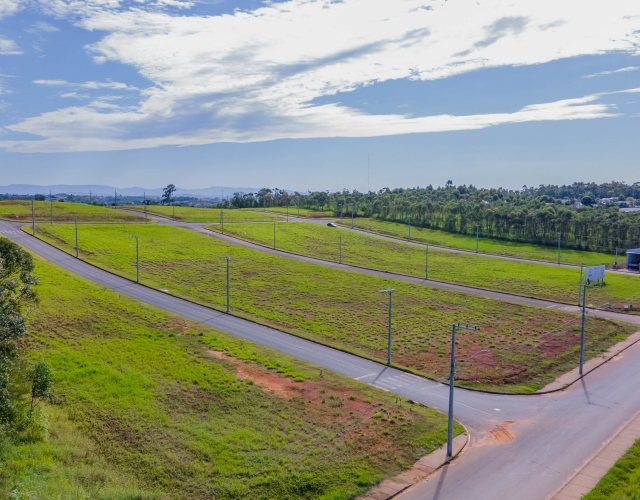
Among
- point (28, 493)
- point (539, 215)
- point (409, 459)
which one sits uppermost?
point (539, 215)

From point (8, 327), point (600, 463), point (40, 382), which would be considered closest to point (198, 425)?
point (40, 382)

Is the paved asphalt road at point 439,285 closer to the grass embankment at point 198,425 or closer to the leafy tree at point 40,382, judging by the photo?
the grass embankment at point 198,425

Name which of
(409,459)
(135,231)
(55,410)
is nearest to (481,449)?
(409,459)

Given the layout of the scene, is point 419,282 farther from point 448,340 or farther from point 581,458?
point 581,458

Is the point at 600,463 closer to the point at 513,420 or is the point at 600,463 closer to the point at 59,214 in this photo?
the point at 513,420

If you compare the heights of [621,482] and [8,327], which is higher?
[8,327]

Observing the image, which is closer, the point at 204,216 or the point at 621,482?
the point at 621,482
